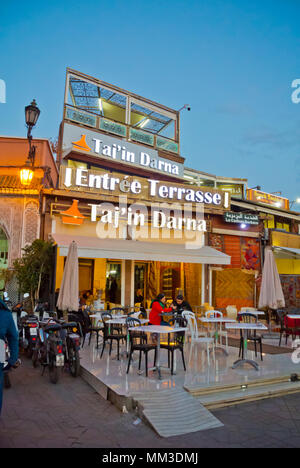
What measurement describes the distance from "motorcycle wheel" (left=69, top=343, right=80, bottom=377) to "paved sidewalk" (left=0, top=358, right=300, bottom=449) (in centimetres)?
76

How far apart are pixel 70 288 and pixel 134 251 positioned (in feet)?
10.7

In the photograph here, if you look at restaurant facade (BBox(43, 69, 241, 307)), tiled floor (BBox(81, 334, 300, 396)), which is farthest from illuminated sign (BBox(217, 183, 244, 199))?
tiled floor (BBox(81, 334, 300, 396))

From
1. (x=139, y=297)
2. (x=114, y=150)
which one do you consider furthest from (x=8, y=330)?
(x=114, y=150)

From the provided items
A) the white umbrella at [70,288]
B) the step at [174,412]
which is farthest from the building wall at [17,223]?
the step at [174,412]

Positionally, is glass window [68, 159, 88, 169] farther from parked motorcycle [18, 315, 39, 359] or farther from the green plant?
parked motorcycle [18, 315, 39, 359]

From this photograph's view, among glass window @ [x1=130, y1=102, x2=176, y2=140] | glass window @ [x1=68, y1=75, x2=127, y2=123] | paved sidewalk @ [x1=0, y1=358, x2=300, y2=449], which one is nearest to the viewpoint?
paved sidewalk @ [x1=0, y1=358, x2=300, y2=449]

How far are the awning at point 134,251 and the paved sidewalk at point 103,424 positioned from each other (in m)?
5.37

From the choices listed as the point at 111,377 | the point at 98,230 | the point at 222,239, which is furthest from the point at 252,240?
the point at 111,377

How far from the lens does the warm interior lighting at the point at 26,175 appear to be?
11.8 meters

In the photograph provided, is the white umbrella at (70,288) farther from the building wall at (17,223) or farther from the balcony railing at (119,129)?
the balcony railing at (119,129)

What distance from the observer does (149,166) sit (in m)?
16.0

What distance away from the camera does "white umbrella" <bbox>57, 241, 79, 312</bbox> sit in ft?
27.5
